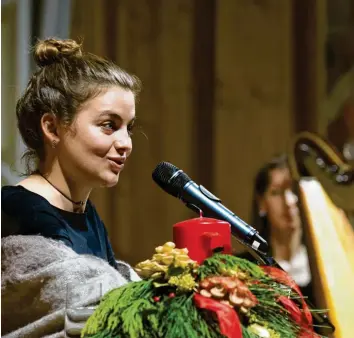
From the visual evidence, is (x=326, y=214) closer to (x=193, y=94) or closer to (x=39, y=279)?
(x=193, y=94)

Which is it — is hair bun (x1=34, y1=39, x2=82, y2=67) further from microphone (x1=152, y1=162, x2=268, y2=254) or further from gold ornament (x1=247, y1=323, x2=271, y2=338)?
gold ornament (x1=247, y1=323, x2=271, y2=338)

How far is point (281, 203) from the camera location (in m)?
1.83

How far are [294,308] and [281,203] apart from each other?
117cm

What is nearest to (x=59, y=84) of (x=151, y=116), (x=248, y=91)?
(x=151, y=116)

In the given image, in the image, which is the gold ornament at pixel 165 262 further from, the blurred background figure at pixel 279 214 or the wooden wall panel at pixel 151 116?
the blurred background figure at pixel 279 214

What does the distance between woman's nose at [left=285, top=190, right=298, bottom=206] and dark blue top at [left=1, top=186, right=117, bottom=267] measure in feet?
3.16

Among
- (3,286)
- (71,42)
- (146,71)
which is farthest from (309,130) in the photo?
(3,286)

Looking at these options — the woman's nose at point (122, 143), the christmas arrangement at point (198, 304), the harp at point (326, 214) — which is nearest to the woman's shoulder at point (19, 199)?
the woman's nose at point (122, 143)

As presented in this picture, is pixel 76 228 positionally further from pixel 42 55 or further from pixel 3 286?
pixel 42 55

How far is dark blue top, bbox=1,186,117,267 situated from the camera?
834 millimetres

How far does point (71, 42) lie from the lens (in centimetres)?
93

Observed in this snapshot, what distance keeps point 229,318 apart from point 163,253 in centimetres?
10

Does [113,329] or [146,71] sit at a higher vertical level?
[146,71]

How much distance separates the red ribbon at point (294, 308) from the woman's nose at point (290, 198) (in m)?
1.12
